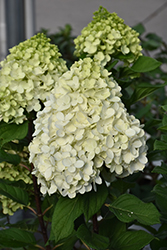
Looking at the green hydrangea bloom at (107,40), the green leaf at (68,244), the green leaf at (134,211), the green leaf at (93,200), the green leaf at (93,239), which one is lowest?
the green leaf at (68,244)

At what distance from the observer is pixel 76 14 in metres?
2.58

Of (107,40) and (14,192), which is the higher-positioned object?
(107,40)

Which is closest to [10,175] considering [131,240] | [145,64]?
[131,240]

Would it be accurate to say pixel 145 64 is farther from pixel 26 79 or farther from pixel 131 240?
pixel 131 240

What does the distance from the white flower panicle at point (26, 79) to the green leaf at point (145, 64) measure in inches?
7.8

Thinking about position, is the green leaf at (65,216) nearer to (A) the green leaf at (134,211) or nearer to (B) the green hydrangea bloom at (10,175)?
(A) the green leaf at (134,211)

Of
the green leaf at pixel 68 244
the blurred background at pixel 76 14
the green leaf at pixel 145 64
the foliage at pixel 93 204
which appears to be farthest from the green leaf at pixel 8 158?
the blurred background at pixel 76 14

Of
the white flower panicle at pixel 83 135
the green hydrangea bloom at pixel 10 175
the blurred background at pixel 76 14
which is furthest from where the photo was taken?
the blurred background at pixel 76 14

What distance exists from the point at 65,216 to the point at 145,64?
41cm

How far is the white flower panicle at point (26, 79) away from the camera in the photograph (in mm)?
663

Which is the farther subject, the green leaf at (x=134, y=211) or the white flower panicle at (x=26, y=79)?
the white flower panicle at (x=26, y=79)

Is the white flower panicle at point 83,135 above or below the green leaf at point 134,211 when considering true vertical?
above

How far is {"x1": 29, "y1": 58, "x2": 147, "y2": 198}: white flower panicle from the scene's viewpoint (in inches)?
21.3

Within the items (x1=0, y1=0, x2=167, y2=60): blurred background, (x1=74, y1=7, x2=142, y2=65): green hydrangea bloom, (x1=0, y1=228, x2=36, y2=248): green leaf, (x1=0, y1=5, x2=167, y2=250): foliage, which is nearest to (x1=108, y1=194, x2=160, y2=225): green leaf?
(x1=0, y1=5, x2=167, y2=250): foliage
